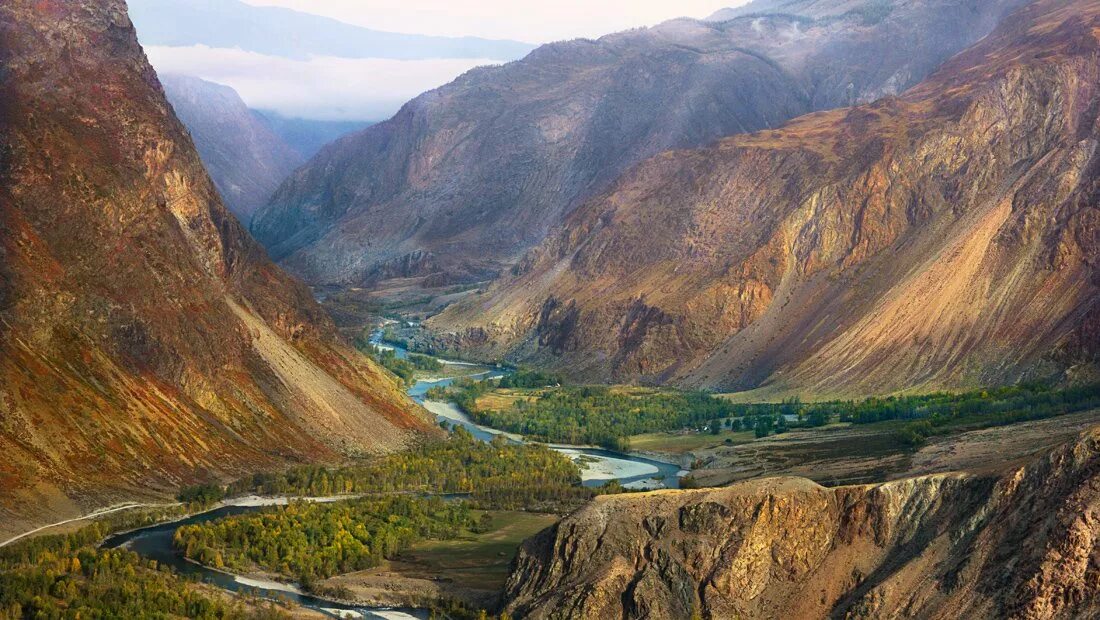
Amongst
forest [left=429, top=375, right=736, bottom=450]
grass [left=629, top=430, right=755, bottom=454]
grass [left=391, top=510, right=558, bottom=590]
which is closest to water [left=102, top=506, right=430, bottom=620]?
grass [left=391, top=510, right=558, bottom=590]

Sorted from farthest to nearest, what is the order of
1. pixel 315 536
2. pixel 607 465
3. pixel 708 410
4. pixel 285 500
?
pixel 708 410
pixel 607 465
pixel 285 500
pixel 315 536

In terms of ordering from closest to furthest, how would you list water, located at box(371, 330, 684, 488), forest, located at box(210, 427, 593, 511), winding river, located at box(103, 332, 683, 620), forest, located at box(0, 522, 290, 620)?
forest, located at box(0, 522, 290, 620) → winding river, located at box(103, 332, 683, 620) → forest, located at box(210, 427, 593, 511) → water, located at box(371, 330, 684, 488)

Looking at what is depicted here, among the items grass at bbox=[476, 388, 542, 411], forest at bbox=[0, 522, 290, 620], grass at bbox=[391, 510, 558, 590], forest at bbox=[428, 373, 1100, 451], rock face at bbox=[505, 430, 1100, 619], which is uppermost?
rock face at bbox=[505, 430, 1100, 619]

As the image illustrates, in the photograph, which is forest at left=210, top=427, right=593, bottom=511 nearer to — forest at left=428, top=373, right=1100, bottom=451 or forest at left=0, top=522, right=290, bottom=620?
forest at left=428, top=373, right=1100, bottom=451

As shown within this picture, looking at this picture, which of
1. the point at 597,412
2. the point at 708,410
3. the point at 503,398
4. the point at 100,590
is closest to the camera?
the point at 100,590

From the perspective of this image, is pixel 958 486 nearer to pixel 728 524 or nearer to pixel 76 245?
pixel 728 524

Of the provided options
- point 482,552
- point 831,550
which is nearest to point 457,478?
point 482,552

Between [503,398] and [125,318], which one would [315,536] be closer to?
[125,318]
